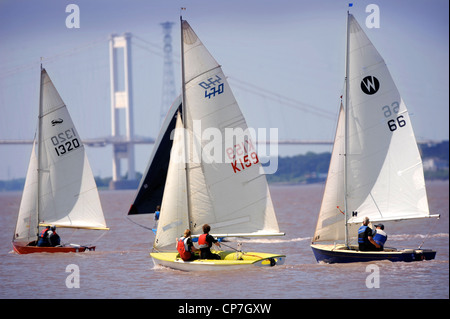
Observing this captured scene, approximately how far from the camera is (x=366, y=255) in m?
18.4

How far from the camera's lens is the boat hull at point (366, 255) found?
18344 mm

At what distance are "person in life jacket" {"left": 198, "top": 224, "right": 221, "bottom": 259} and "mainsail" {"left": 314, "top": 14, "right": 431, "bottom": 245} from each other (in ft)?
11.1

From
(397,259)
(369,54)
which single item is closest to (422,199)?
(397,259)

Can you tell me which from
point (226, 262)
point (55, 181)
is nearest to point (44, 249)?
point (55, 181)

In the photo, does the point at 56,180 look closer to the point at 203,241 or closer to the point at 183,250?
the point at 183,250

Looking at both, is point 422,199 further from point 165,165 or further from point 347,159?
point 165,165

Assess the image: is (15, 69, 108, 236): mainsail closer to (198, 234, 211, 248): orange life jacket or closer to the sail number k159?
the sail number k159

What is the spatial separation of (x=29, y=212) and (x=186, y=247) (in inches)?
292

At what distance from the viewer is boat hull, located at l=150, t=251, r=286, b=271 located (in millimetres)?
17125

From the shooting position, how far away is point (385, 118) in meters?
19.6

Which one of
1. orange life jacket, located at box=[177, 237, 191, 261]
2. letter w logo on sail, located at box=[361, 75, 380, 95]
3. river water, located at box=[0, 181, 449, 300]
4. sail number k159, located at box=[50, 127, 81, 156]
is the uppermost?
letter w logo on sail, located at box=[361, 75, 380, 95]

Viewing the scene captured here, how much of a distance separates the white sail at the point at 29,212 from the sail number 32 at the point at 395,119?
1015 cm

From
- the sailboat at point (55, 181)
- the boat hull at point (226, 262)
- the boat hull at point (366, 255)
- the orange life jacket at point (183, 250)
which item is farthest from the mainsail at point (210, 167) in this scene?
the sailboat at point (55, 181)

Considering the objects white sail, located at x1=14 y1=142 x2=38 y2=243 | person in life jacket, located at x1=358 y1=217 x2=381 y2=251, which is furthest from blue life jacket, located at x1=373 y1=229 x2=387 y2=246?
white sail, located at x1=14 y1=142 x2=38 y2=243
